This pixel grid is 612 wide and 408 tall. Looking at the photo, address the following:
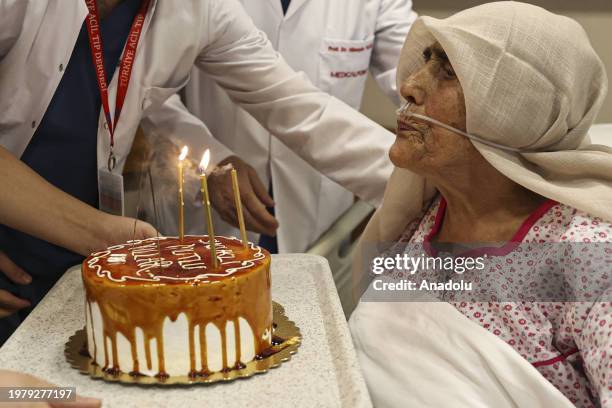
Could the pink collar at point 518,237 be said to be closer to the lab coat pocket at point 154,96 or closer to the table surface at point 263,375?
the table surface at point 263,375

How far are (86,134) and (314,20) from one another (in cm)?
102

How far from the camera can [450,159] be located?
1.62 m

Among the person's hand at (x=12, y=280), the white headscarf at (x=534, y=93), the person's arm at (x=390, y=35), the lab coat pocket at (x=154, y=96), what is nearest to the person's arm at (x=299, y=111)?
the lab coat pocket at (x=154, y=96)

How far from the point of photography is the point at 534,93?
1.52 metres

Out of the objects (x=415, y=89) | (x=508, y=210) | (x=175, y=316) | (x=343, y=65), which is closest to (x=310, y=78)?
(x=343, y=65)

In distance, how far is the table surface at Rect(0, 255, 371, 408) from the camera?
1276 millimetres

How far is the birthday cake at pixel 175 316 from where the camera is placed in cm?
132

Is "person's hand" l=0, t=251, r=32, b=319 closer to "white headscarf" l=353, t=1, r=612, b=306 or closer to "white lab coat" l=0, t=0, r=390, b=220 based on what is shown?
"white lab coat" l=0, t=0, r=390, b=220

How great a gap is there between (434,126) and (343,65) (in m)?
1.14

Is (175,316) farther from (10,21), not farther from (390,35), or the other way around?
(390,35)

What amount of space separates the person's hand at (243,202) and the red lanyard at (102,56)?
1.05 feet

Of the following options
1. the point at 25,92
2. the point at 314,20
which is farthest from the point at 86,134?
the point at 314,20

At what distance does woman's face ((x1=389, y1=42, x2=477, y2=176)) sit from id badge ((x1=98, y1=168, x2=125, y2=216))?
69 centimetres

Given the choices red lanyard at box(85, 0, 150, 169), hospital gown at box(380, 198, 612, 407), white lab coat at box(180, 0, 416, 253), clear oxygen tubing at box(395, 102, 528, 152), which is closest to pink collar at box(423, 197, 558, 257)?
hospital gown at box(380, 198, 612, 407)
